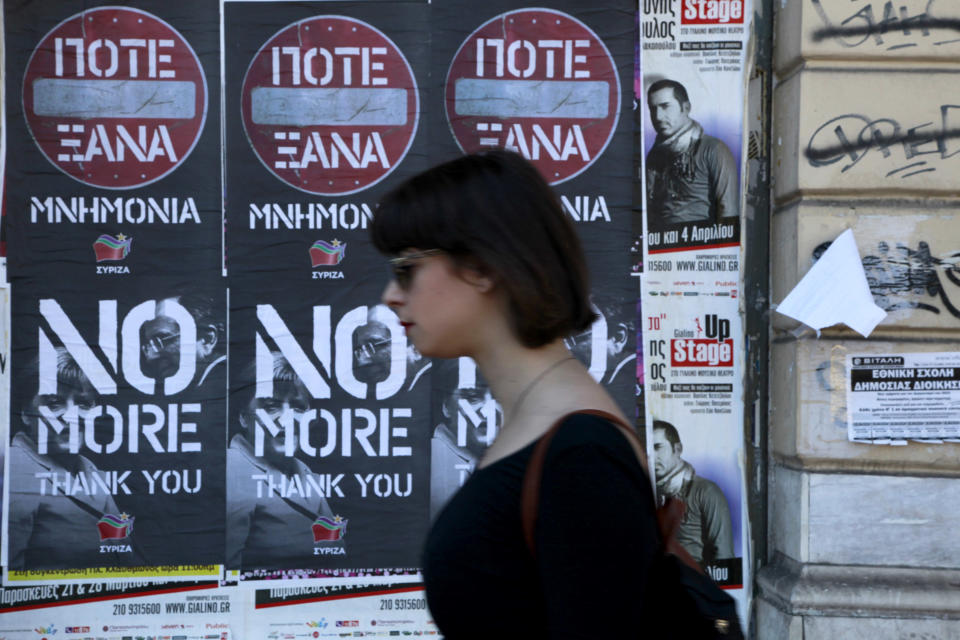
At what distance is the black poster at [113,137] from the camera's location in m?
4.35

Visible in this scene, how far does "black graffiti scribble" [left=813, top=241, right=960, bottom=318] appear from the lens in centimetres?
402

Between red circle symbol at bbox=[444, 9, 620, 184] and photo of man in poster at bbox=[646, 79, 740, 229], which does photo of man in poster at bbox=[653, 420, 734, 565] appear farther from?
red circle symbol at bbox=[444, 9, 620, 184]

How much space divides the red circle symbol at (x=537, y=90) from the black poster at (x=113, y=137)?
45.5 inches

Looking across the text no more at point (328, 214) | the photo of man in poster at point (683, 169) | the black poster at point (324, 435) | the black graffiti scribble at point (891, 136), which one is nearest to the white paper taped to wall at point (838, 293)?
the black graffiti scribble at point (891, 136)

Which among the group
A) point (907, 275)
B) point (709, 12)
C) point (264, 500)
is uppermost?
point (709, 12)

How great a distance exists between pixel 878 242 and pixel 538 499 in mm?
3179

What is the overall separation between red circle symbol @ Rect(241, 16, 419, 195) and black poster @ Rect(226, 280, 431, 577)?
0.55 meters

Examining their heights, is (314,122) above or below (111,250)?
above

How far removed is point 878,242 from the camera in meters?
4.04

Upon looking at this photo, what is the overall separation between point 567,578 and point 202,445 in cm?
338

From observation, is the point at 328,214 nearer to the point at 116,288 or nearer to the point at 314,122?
the point at 314,122

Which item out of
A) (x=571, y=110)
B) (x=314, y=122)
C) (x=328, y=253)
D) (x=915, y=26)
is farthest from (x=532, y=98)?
(x=915, y=26)

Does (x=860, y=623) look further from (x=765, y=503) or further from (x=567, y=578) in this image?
(x=567, y=578)

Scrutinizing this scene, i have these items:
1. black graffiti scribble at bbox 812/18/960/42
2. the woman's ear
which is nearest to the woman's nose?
the woman's ear
